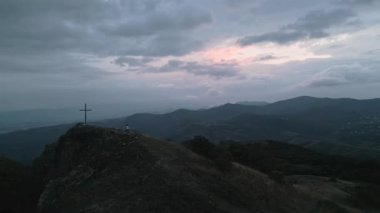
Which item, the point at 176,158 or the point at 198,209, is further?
the point at 176,158

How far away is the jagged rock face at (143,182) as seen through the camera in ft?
83.4

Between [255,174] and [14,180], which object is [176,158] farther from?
[14,180]

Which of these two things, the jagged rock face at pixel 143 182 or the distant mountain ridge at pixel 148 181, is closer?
the jagged rock face at pixel 143 182

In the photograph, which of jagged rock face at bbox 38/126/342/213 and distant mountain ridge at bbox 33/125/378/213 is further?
distant mountain ridge at bbox 33/125/378/213

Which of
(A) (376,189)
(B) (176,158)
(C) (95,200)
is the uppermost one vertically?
(B) (176,158)

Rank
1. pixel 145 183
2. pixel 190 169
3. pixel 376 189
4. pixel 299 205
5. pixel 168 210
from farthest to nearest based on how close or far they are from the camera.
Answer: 1. pixel 376 189
2. pixel 299 205
3. pixel 190 169
4. pixel 145 183
5. pixel 168 210

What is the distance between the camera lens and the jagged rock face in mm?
25406

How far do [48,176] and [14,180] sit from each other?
6.00 m

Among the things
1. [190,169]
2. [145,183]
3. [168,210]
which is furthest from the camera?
[190,169]

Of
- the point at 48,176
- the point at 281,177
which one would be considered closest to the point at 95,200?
the point at 48,176

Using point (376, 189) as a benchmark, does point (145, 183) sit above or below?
above

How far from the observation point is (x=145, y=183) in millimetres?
26688

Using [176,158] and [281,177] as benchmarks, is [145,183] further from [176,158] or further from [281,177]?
[281,177]

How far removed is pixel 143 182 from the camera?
26797mm
